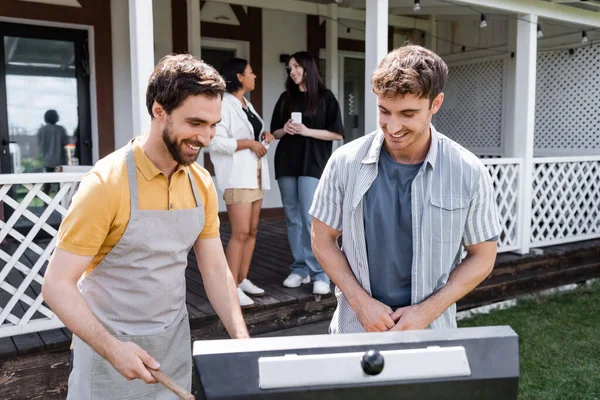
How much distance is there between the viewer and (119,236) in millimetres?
1481

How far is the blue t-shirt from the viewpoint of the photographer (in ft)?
5.08

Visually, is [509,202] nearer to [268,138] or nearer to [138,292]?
[268,138]

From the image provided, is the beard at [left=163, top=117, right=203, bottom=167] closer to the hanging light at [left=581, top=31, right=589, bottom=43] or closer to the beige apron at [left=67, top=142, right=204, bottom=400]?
the beige apron at [left=67, top=142, right=204, bottom=400]

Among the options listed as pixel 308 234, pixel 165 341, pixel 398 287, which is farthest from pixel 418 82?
pixel 308 234

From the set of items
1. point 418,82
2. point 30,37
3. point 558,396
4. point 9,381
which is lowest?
point 558,396

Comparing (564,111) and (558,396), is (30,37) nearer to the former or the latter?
(558,396)

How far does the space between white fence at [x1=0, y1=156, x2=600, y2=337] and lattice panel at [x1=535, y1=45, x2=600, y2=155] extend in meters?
0.47

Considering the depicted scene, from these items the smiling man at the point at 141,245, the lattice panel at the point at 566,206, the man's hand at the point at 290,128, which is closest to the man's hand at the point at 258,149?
the man's hand at the point at 290,128

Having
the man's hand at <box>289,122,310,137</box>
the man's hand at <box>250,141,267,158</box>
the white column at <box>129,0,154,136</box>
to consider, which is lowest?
the man's hand at <box>250,141,267,158</box>

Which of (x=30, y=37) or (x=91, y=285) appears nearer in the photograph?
(x=91, y=285)

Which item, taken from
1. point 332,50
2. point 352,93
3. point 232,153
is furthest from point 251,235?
point 352,93

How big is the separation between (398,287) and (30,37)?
5.26 metres

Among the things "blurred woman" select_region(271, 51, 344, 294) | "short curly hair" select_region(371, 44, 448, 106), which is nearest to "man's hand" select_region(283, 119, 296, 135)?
"blurred woman" select_region(271, 51, 344, 294)

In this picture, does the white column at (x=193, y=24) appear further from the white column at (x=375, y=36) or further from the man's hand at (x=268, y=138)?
the man's hand at (x=268, y=138)
